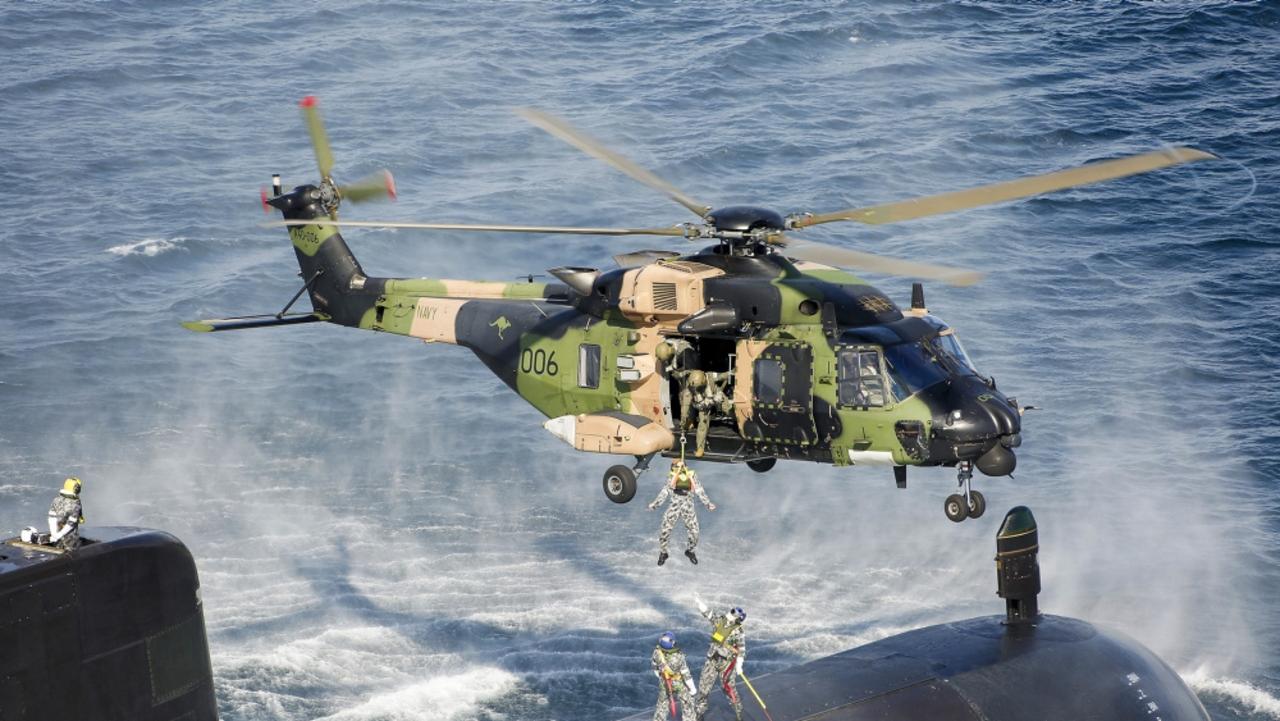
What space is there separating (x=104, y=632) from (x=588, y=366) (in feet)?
49.0

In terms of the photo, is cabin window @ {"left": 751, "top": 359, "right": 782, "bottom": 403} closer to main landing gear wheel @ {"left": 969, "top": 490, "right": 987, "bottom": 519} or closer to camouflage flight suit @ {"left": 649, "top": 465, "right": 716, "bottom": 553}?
camouflage flight suit @ {"left": 649, "top": 465, "right": 716, "bottom": 553}

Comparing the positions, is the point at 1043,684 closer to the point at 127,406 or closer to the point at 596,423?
the point at 596,423

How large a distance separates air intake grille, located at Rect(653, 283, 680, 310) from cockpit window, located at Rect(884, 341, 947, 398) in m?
4.57

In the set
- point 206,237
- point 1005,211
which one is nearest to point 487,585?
point 206,237

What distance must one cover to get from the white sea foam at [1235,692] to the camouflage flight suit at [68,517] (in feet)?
126

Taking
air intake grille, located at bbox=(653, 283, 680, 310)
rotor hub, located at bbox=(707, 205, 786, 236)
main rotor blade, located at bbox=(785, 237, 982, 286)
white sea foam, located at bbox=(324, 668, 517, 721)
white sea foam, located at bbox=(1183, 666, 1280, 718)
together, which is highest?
rotor hub, located at bbox=(707, 205, 786, 236)

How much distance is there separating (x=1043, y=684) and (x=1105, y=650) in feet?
7.84

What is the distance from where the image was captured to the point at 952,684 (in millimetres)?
32344

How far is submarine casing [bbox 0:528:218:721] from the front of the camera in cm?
2006

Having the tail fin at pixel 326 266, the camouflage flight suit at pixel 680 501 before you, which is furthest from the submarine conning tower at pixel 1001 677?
the tail fin at pixel 326 266

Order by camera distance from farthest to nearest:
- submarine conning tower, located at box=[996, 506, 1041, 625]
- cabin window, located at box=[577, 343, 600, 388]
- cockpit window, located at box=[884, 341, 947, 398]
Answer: submarine conning tower, located at box=[996, 506, 1041, 625], cabin window, located at box=[577, 343, 600, 388], cockpit window, located at box=[884, 341, 947, 398]

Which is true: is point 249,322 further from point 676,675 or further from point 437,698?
point 676,675

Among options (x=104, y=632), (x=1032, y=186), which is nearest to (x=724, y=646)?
(x=1032, y=186)

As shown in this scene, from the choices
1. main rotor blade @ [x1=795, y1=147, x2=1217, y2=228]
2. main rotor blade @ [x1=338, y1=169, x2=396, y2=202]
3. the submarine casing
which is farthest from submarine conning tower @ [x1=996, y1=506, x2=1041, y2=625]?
the submarine casing
